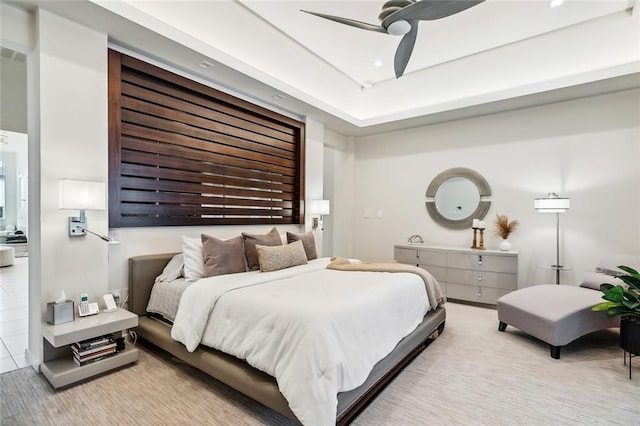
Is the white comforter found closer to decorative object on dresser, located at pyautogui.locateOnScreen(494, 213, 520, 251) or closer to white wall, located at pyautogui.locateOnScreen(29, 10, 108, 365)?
white wall, located at pyautogui.locateOnScreen(29, 10, 108, 365)

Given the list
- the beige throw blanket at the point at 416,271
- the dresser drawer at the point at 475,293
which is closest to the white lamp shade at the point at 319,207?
the beige throw blanket at the point at 416,271

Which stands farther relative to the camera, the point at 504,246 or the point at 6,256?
the point at 6,256

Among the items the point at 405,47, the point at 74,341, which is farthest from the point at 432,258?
the point at 74,341

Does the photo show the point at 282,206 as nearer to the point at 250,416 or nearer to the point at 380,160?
the point at 380,160

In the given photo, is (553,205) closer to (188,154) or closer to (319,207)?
(319,207)

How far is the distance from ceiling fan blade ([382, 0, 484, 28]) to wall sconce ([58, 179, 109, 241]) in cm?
265

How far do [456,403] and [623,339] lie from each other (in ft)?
5.39

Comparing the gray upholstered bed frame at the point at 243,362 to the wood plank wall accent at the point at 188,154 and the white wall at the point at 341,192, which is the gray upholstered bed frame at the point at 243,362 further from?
the white wall at the point at 341,192

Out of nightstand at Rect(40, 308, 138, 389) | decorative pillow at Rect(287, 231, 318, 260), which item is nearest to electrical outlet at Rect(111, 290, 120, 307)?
nightstand at Rect(40, 308, 138, 389)

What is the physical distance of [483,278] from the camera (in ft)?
14.5

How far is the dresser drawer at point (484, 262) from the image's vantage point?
4254mm

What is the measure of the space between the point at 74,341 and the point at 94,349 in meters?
0.24

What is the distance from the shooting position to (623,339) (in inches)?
100

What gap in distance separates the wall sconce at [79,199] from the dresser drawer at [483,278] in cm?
449
